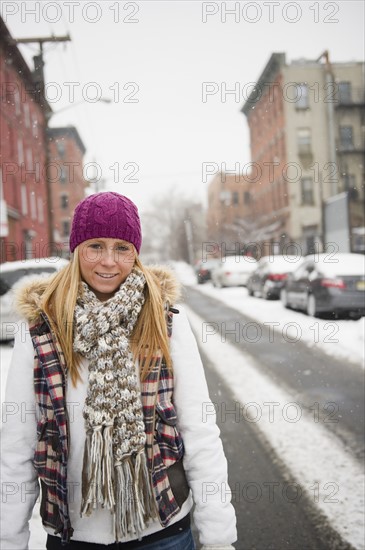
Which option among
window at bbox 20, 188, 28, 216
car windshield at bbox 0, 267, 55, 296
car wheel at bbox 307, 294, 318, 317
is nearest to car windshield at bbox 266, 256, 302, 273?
car wheel at bbox 307, 294, 318, 317

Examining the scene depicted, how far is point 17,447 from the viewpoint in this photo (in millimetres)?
1727

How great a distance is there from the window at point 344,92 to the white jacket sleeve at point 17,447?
129 ft

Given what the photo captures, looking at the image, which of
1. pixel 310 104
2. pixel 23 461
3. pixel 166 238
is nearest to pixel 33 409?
pixel 23 461

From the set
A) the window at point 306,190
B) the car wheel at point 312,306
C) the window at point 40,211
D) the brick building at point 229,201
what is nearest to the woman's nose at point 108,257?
the car wheel at point 312,306

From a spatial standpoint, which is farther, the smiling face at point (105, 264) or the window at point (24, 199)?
the window at point (24, 199)

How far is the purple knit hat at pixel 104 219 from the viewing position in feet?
6.19

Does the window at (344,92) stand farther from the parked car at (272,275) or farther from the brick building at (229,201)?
the parked car at (272,275)

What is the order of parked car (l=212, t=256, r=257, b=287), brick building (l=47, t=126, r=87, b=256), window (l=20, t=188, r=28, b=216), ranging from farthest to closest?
brick building (l=47, t=126, r=87, b=256)
window (l=20, t=188, r=28, b=216)
parked car (l=212, t=256, r=257, b=287)

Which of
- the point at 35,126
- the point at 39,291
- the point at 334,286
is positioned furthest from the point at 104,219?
the point at 35,126

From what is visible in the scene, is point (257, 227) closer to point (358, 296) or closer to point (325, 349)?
point (358, 296)

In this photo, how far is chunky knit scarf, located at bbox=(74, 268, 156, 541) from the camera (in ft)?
5.42

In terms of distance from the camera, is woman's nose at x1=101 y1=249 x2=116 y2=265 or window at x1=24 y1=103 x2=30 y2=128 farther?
window at x1=24 y1=103 x2=30 y2=128

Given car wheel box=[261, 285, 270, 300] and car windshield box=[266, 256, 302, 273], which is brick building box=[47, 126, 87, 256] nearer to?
car windshield box=[266, 256, 302, 273]

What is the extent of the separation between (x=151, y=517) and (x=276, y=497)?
220 centimetres
